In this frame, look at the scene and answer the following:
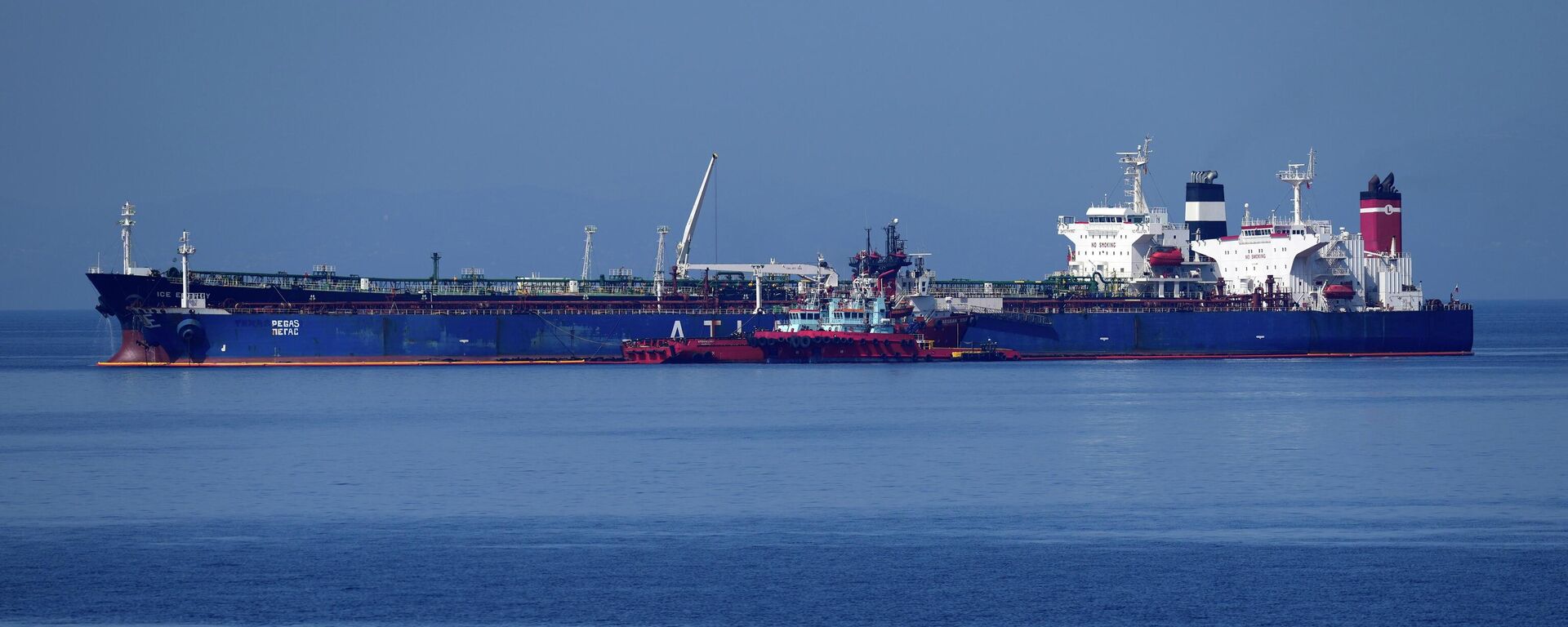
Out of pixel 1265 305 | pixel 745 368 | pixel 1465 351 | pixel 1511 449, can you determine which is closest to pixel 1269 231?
pixel 1265 305

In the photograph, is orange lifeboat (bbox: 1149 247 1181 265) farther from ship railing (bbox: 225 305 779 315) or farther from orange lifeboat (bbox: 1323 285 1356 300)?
ship railing (bbox: 225 305 779 315)

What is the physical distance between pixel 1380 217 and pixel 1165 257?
10.2m

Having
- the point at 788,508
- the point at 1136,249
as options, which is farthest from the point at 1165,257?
the point at 788,508

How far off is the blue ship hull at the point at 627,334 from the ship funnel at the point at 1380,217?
4007 mm

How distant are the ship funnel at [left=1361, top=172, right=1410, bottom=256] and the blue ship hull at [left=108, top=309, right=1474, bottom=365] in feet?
13.1

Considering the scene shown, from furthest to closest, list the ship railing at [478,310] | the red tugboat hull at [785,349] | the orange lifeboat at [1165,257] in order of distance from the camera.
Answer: the orange lifeboat at [1165,257] < the red tugboat hull at [785,349] < the ship railing at [478,310]

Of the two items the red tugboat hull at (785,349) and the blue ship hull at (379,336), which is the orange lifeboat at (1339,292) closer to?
the red tugboat hull at (785,349)

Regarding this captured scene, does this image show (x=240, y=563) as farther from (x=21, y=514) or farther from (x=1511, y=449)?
(x=1511, y=449)

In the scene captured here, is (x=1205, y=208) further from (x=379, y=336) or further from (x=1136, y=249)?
(x=379, y=336)

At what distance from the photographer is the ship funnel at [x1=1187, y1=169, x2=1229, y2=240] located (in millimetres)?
82062

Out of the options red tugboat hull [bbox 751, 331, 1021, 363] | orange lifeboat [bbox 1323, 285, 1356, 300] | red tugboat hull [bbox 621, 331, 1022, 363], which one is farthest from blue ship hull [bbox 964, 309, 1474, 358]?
red tugboat hull [bbox 621, 331, 1022, 363]

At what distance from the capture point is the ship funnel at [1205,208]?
82062mm

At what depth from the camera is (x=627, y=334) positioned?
7056 centimetres

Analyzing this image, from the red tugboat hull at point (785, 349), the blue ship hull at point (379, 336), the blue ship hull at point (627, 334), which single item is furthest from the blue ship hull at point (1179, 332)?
the blue ship hull at point (379, 336)
